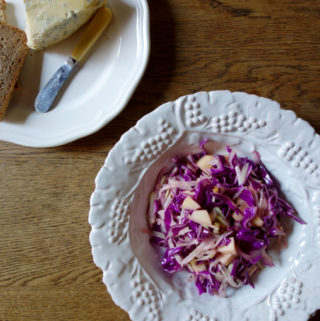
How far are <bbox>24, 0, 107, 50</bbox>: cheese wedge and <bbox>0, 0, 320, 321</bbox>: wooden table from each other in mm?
218

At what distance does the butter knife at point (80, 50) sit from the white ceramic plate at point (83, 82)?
2cm

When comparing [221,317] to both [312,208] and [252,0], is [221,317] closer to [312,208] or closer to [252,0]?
[312,208]

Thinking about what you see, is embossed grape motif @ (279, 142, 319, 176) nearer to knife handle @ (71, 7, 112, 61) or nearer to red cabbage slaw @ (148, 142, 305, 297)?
red cabbage slaw @ (148, 142, 305, 297)

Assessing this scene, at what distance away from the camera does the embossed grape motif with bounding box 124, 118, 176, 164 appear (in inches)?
38.9

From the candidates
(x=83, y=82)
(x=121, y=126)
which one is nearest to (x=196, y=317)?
(x=121, y=126)

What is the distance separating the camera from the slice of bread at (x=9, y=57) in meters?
1.18

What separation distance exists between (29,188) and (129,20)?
0.65 m

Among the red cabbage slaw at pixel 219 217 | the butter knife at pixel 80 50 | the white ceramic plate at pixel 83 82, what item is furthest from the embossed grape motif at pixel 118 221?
the butter knife at pixel 80 50

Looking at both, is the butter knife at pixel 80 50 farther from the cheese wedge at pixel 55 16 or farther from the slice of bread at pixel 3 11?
the slice of bread at pixel 3 11

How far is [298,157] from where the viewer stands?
0.98 m

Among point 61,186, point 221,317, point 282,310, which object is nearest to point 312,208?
point 282,310

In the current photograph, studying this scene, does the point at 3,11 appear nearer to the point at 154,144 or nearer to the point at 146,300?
the point at 154,144

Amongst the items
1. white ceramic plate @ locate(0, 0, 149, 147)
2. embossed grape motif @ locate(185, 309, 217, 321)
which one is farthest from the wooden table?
embossed grape motif @ locate(185, 309, 217, 321)

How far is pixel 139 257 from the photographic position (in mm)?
1053
